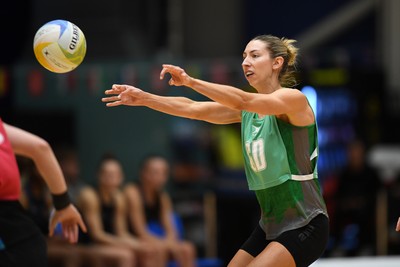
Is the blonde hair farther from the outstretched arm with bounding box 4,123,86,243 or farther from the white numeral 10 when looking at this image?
the outstretched arm with bounding box 4,123,86,243

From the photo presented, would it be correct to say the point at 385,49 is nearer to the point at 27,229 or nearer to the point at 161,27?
the point at 161,27

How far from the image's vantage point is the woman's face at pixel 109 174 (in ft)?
27.1

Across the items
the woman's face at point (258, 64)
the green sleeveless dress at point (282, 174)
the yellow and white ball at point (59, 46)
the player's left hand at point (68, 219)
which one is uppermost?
the yellow and white ball at point (59, 46)

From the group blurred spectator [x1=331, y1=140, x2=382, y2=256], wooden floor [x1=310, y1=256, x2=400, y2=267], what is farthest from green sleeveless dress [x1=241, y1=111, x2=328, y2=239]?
blurred spectator [x1=331, y1=140, x2=382, y2=256]

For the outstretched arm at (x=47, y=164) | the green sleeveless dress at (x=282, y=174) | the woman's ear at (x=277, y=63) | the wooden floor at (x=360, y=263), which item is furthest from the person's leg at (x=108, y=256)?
the woman's ear at (x=277, y=63)

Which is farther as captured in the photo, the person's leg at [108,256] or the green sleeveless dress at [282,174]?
the person's leg at [108,256]

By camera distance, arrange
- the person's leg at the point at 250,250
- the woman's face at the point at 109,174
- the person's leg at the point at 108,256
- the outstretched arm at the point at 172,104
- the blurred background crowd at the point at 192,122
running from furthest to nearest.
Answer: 1. the blurred background crowd at the point at 192,122
2. the woman's face at the point at 109,174
3. the person's leg at the point at 108,256
4. the person's leg at the point at 250,250
5. the outstretched arm at the point at 172,104

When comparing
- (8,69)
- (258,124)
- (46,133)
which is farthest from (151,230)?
(258,124)

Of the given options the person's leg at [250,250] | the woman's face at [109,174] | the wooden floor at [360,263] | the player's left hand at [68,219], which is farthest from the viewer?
the woman's face at [109,174]

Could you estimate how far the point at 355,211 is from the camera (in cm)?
1012

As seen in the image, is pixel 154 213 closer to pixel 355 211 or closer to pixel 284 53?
pixel 355 211

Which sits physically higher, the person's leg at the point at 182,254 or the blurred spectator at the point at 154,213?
the blurred spectator at the point at 154,213

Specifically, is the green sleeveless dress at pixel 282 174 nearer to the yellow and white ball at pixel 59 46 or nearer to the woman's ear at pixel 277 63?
the woman's ear at pixel 277 63

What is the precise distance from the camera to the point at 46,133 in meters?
10.5
